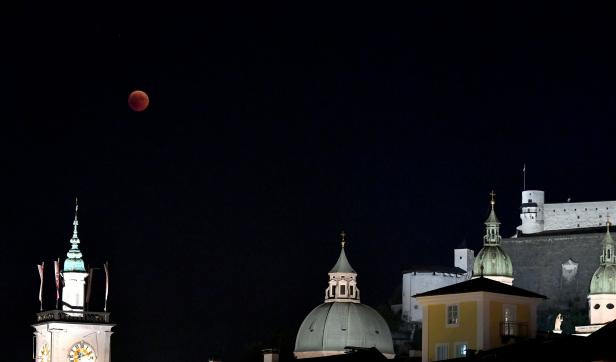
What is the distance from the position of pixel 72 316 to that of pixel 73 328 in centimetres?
61

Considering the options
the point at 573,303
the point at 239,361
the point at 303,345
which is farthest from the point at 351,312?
the point at 573,303

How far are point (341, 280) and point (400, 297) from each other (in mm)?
55886

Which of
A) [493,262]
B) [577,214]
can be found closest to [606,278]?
[493,262]

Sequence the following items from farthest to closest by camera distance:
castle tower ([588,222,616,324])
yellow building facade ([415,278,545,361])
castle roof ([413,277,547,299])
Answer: castle tower ([588,222,616,324]) < castle roof ([413,277,547,299]) < yellow building facade ([415,278,545,361])

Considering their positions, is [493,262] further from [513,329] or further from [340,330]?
[513,329]

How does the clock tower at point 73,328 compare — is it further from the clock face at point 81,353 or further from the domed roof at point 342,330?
the domed roof at point 342,330

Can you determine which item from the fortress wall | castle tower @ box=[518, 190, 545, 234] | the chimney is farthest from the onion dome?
the chimney

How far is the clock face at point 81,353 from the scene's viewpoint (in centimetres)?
10088

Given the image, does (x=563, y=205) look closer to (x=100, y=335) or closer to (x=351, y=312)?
(x=351, y=312)

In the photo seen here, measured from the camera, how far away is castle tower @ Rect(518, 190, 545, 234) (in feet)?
582

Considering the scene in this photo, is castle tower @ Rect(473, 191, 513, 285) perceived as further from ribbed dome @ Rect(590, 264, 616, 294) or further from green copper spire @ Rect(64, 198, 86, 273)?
green copper spire @ Rect(64, 198, 86, 273)

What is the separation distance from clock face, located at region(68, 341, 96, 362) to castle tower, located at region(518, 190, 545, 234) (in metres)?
80.7

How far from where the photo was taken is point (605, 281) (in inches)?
4904

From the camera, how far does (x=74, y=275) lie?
102812mm
